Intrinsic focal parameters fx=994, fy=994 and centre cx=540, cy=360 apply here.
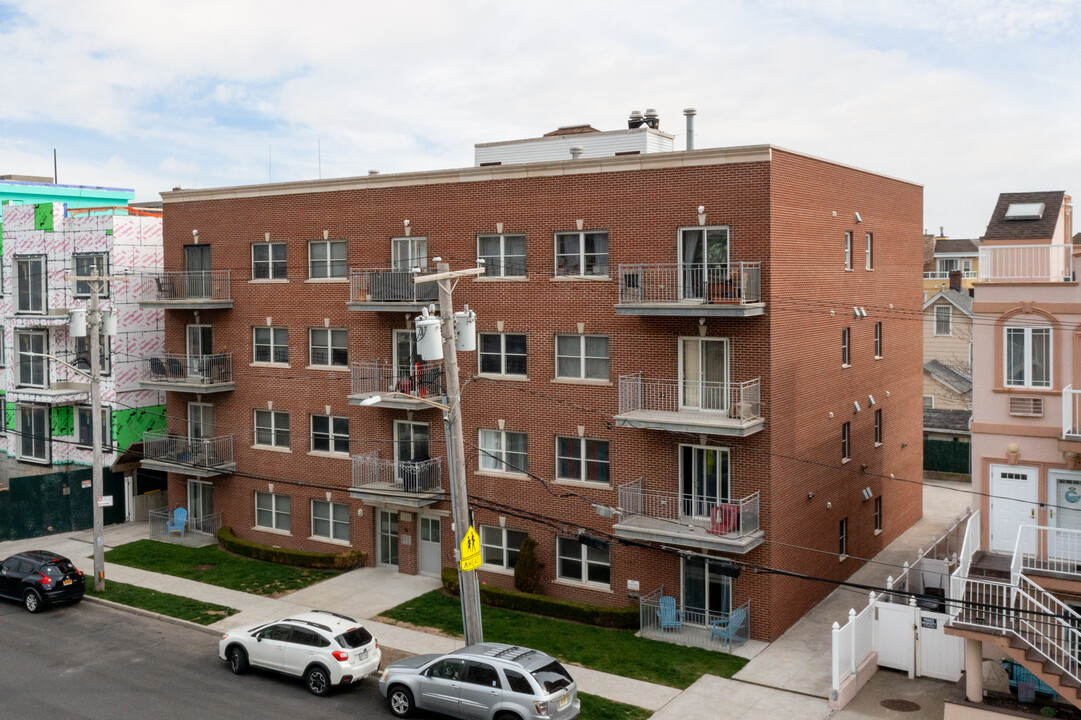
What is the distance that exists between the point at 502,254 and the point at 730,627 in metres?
12.1

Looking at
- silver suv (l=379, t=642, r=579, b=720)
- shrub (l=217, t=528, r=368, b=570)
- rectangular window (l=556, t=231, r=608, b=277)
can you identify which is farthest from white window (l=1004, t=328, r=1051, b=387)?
shrub (l=217, t=528, r=368, b=570)

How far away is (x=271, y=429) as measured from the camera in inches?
1352

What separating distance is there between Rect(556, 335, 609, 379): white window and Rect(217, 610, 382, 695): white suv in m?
9.21

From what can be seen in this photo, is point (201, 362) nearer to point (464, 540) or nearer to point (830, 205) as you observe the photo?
point (464, 540)

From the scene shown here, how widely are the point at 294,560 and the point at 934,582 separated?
1948cm

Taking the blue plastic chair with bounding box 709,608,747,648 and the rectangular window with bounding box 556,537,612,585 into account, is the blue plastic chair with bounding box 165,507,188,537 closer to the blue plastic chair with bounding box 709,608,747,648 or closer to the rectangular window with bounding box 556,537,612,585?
the rectangular window with bounding box 556,537,612,585

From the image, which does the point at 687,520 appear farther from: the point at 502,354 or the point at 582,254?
the point at 582,254

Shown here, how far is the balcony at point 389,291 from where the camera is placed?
29.4 meters

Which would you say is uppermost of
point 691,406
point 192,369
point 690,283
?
point 690,283

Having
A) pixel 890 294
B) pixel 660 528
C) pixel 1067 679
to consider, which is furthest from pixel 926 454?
pixel 1067 679

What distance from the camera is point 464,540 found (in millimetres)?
20203

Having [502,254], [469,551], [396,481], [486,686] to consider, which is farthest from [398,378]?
[486,686]

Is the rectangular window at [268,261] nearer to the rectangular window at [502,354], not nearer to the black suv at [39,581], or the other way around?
the rectangular window at [502,354]

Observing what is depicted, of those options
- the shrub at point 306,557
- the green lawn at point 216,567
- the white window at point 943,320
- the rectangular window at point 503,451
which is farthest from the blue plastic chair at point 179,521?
the white window at point 943,320
